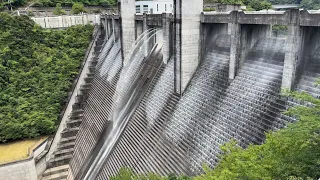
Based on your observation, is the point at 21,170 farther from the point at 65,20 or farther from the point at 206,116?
the point at 65,20

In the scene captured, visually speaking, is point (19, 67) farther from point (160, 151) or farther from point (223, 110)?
point (223, 110)

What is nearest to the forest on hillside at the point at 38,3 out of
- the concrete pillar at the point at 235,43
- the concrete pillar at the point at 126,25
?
the concrete pillar at the point at 126,25

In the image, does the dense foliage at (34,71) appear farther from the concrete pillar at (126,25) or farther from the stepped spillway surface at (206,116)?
the stepped spillway surface at (206,116)

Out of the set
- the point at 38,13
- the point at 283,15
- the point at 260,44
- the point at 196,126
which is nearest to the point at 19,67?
the point at 38,13

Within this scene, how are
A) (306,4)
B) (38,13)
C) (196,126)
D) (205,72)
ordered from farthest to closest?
(306,4)
(38,13)
(205,72)
(196,126)

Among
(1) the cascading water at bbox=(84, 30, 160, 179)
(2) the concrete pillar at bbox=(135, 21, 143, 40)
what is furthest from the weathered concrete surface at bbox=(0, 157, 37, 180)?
(2) the concrete pillar at bbox=(135, 21, 143, 40)

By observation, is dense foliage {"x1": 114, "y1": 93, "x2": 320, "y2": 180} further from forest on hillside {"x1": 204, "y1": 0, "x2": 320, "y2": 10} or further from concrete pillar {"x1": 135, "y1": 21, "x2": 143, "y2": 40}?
forest on hillside {"x1": 204, "y1": 0, "x2": 320, "y2": 10}
